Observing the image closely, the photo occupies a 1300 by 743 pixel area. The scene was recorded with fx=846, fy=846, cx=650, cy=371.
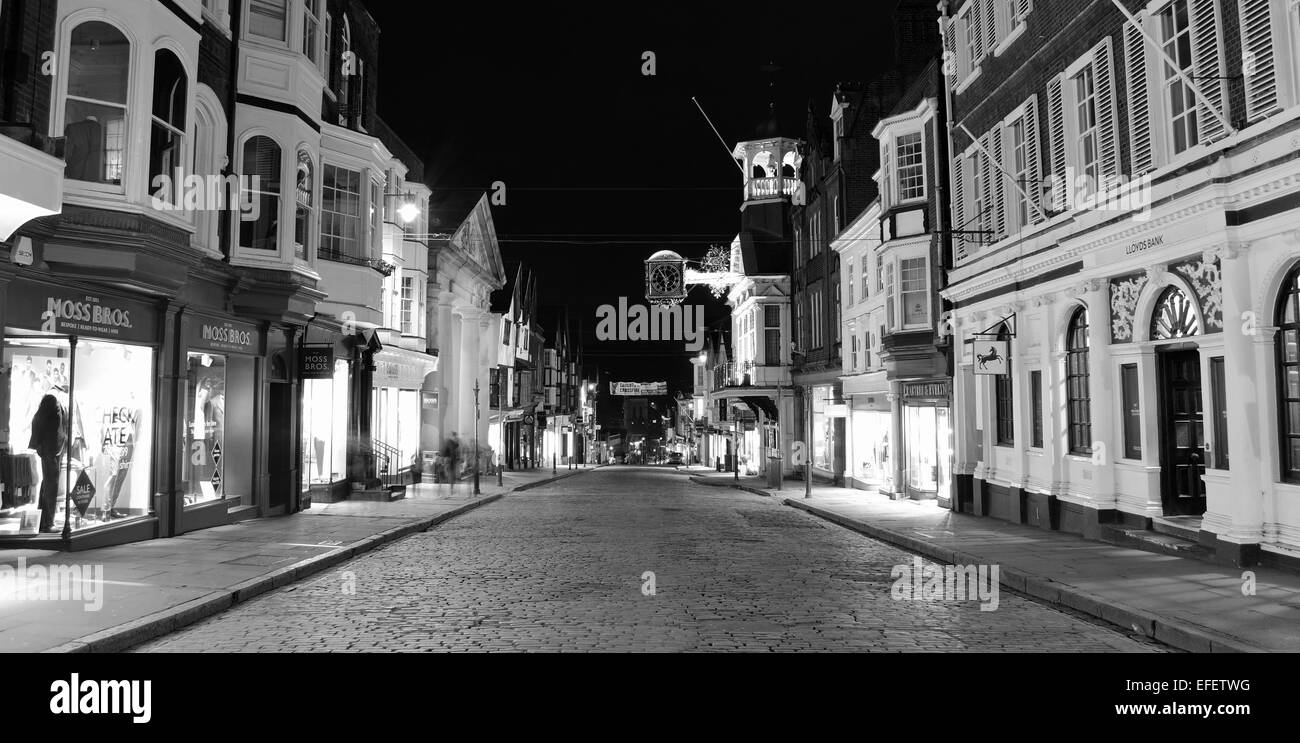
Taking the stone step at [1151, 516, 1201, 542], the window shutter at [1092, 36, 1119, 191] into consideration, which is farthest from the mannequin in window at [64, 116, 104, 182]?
the stone step at [1151, 516, 1201, 542]

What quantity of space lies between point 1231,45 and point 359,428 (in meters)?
19.8

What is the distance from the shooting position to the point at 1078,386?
50.6 ft

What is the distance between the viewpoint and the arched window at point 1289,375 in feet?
33.9

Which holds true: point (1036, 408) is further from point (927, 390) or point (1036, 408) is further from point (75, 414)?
point (75, 414)

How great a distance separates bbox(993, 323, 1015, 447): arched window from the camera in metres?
18.2

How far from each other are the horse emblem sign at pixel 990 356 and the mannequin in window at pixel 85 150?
51.9 ft

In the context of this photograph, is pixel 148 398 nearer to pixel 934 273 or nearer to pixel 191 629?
pixel 191 629

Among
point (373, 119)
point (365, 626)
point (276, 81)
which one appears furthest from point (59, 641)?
point (373, 119)

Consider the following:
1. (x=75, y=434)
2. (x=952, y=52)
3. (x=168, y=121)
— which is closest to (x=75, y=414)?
(x=75, y=434)

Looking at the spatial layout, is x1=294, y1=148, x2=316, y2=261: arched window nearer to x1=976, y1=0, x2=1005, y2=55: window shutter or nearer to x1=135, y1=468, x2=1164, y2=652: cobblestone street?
x1=135, y1=468, x2=1164, y2=652: cobblestone street

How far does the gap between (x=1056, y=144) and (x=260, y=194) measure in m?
15.1

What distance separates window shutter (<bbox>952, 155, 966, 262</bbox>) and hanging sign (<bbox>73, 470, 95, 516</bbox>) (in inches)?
697

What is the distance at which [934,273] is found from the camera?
72.4ft

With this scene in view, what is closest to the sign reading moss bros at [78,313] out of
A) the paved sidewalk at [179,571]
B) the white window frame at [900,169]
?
the paved sidewalk at [179,571]
